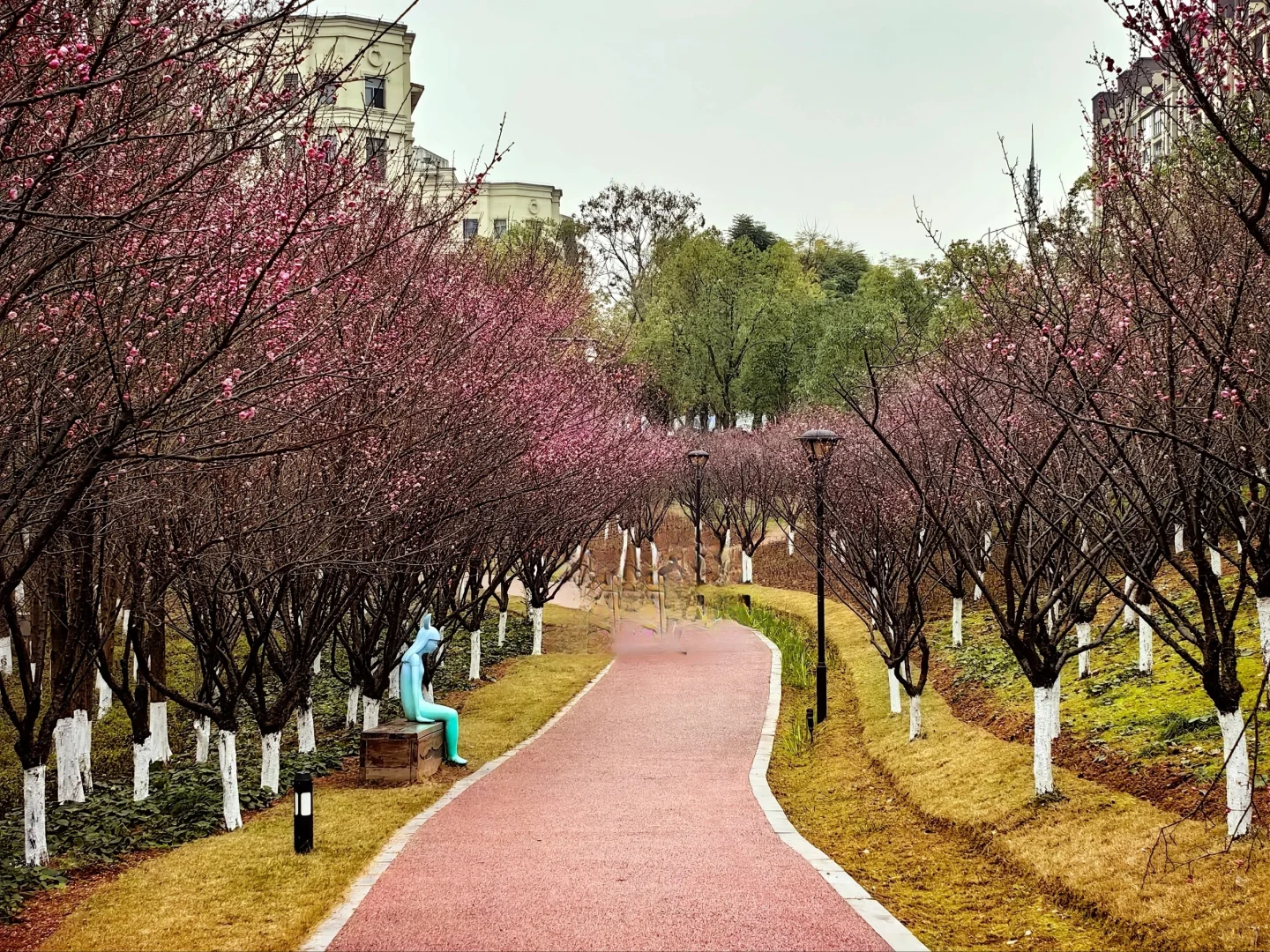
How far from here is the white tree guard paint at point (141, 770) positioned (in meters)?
13.3

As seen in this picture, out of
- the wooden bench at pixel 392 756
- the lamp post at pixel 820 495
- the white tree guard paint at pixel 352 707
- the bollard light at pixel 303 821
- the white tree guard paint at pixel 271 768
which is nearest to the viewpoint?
the bollard light at pixel 303 821

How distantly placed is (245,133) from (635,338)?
4325cm

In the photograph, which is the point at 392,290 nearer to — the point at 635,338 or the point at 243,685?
the point at 243,685

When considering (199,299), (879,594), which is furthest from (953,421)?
(199,299)

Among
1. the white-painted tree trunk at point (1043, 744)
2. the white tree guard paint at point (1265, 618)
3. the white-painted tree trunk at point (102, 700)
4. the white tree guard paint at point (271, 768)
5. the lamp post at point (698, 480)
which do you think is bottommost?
the white-painted tree trunk at point (102, 700)

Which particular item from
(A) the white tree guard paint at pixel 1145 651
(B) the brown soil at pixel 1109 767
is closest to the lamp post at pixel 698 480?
(B) the brown soil at pixel 1109 767

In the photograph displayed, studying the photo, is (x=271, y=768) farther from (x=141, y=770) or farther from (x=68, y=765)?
(x=68, y=765)

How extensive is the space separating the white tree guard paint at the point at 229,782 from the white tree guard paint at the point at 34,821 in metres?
1.69

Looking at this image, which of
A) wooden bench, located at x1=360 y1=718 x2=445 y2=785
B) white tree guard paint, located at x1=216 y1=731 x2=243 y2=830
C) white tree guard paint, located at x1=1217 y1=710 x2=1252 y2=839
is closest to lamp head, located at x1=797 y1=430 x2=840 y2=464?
wooden bench, located at x1=360 y1=718 x2=445 y2=785

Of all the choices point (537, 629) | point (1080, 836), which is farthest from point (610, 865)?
point (537, 629)

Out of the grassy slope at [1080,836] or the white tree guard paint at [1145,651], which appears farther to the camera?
the white tree guard paint at [1145,651]

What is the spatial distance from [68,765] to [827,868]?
8.88m

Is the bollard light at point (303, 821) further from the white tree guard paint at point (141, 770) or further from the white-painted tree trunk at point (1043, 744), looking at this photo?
the white-painted tree trunk at point (1043, 744)

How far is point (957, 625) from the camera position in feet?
77.5
